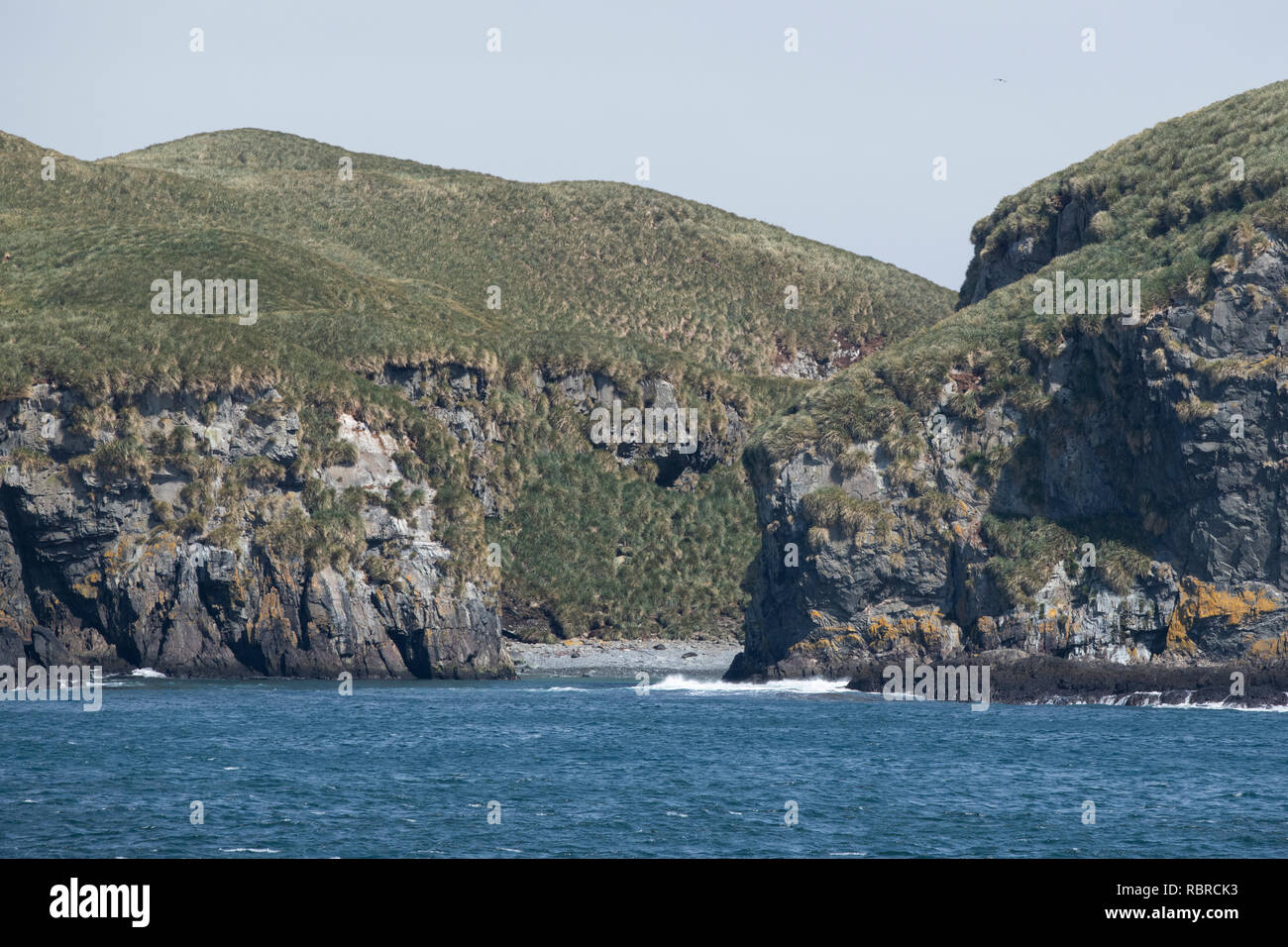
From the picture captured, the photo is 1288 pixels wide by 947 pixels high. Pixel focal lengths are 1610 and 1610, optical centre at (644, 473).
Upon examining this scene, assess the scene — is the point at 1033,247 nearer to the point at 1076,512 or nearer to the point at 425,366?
the point at 1076,512

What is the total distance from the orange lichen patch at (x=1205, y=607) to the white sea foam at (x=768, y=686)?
1693cm

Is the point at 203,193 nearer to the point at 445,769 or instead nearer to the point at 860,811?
the point at 445,769

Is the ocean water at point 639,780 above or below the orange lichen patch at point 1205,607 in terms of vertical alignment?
below

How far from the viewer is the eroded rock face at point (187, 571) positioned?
3848 inches

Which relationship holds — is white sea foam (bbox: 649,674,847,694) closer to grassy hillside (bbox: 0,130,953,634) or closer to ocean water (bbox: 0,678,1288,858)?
ocean water (bbox: 0,678,1288,858)
